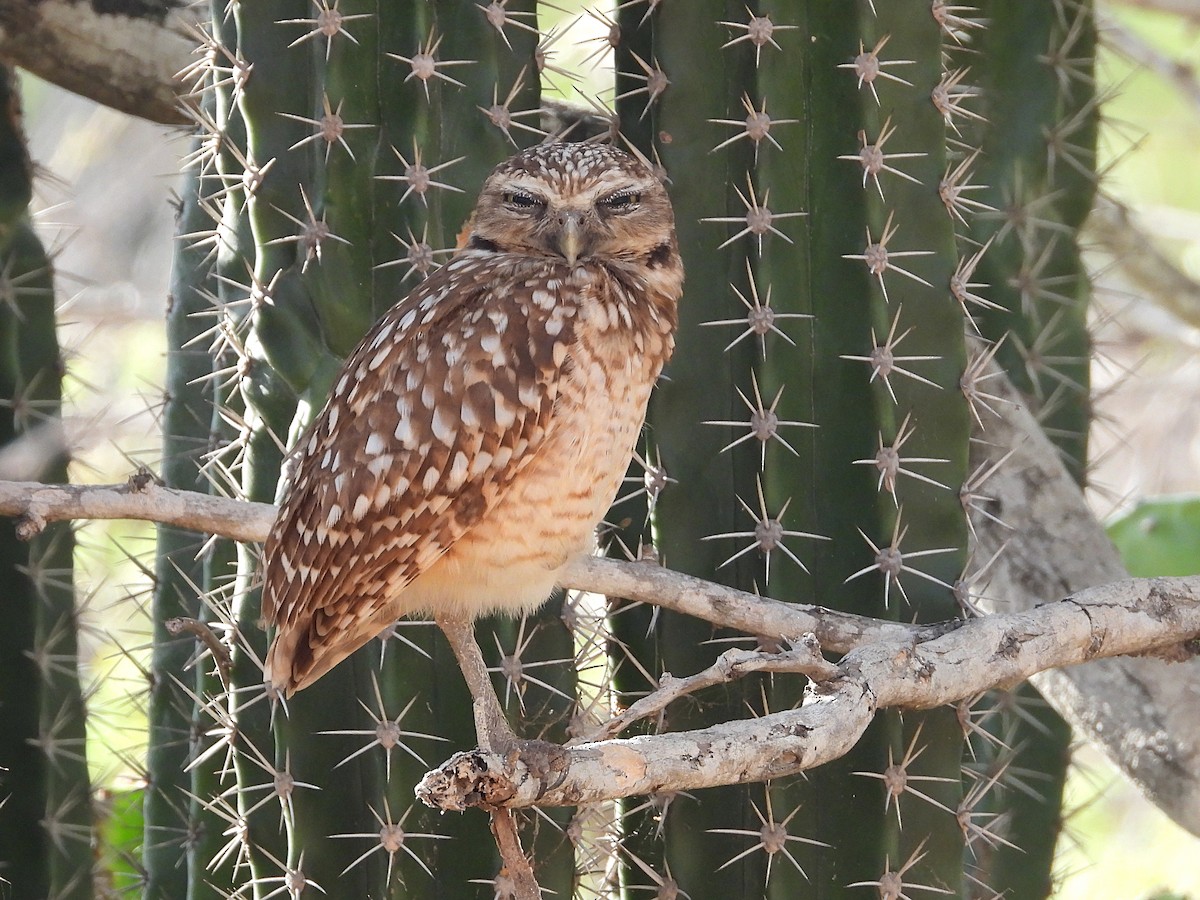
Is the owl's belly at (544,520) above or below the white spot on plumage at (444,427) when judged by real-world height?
below

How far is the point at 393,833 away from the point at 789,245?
1476mm

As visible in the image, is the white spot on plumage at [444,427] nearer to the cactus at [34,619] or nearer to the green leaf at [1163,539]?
the cactus at [34,619]

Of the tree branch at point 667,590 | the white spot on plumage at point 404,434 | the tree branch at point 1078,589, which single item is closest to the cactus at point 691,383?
the tree branch at point 667,590

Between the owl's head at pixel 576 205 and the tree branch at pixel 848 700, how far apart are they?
3.28 feet

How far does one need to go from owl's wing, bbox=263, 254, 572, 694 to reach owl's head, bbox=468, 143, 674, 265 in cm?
18

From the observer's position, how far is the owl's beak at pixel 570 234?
281cm

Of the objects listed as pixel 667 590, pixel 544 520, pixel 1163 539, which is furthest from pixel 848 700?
pixel 1163 539

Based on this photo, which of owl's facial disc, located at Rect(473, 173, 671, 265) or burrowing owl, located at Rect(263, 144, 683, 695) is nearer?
burrowing owl, located at Rect(263, 144, 683, 695)

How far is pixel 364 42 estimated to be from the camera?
3.04 metres

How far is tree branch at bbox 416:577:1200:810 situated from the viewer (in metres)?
1.97

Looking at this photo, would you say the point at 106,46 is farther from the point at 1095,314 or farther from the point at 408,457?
the point at 1095,314

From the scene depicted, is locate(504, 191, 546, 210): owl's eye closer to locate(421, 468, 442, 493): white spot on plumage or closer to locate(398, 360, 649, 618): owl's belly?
locate(398, 360, 649, 618): owl's belly

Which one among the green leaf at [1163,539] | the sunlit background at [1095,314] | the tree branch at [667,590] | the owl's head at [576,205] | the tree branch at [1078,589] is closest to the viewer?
the tree branch at [667,590]

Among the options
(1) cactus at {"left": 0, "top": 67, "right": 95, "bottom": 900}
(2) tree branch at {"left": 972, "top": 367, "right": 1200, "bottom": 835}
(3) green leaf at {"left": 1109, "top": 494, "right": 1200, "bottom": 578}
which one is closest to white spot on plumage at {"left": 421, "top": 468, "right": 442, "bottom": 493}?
(1) cactus at {"left": 0, "top": 67, "right": 95, "bottom": 900}
